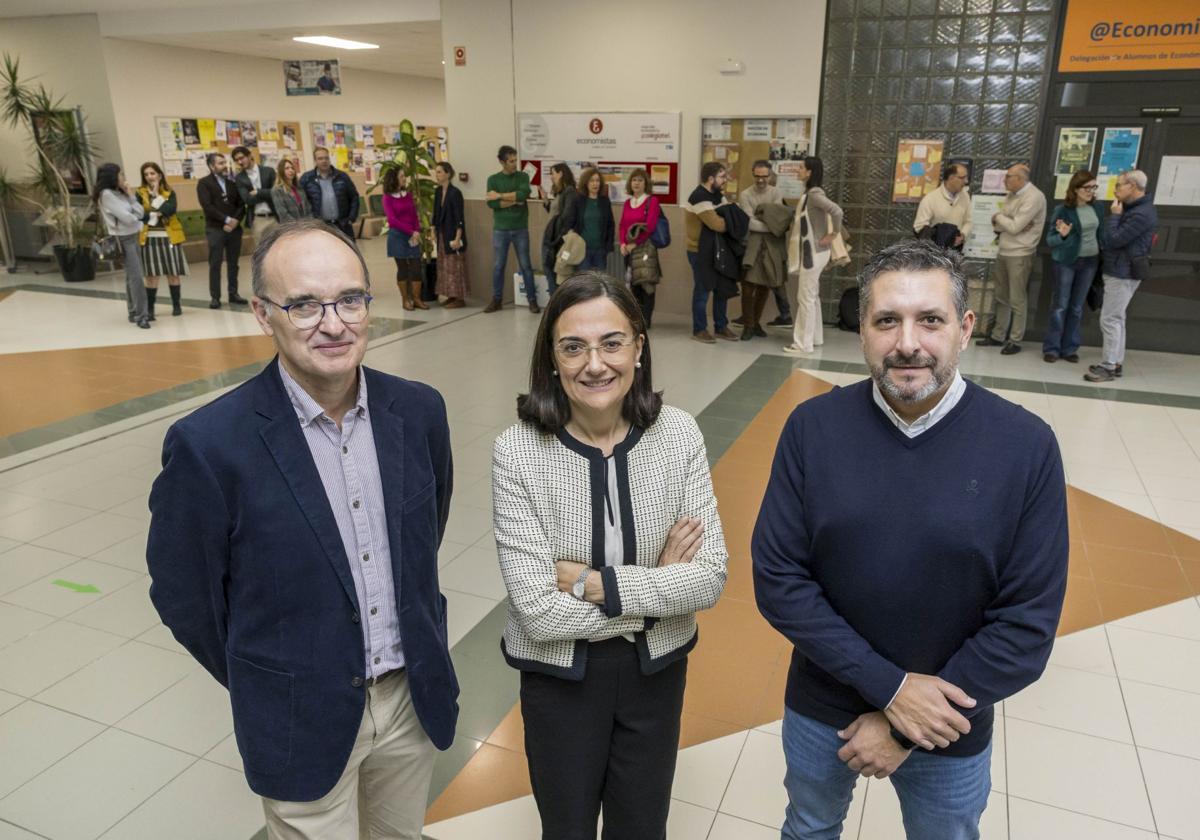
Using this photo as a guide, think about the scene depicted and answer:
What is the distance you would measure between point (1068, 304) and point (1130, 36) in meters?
2.42

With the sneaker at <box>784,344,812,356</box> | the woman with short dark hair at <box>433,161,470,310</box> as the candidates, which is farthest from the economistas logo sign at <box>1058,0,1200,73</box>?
the woman with short dark hair at <box>433,161,470,310</box>

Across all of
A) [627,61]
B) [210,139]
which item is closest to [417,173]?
[627,61]

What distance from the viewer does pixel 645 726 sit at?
1753mm

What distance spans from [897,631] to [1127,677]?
2.13m

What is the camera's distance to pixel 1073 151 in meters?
7.68

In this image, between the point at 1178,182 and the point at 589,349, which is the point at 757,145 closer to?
the point at 1178,182

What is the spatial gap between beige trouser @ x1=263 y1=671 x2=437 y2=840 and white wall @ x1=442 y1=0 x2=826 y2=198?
7.82 m

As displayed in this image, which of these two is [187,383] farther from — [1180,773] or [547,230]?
[1180,773]

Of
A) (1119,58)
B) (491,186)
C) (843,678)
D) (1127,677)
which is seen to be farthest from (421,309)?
(843,678)

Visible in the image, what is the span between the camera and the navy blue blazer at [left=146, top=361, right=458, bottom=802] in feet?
4.68

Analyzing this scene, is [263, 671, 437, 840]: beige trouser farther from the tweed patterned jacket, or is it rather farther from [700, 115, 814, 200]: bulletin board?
[700, 115, 814, 200]: bulletin board

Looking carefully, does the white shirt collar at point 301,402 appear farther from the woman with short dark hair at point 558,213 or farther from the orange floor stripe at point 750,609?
the woman with short dark hair at point 558,213

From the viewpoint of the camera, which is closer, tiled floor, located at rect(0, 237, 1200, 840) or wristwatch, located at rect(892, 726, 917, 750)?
wristwatch, located at rect(892, 726, 917, 750)

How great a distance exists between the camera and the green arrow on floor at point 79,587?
363 centimetres
